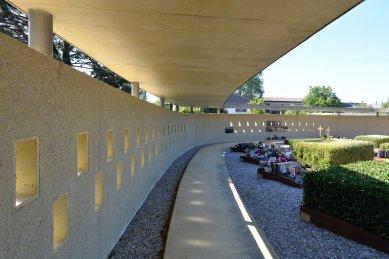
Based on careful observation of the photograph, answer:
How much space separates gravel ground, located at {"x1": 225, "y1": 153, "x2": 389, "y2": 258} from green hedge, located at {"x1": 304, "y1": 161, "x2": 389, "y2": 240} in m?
0.51

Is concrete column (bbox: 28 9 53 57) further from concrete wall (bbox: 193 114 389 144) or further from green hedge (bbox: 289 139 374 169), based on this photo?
concrete wall (bbox: 193 114 389 144)

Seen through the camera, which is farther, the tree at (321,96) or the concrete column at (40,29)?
the tree at (321,96)

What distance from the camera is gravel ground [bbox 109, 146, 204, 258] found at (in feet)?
19.2

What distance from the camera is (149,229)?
7.12 metres

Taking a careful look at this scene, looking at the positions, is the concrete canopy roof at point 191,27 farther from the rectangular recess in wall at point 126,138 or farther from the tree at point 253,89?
the tree at point 253,89

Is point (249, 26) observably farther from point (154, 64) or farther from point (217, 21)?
point (154, 64)

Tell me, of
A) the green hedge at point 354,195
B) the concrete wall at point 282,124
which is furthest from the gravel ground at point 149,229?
the concrete wall at point 282,124

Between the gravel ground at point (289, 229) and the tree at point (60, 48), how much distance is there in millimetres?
10997

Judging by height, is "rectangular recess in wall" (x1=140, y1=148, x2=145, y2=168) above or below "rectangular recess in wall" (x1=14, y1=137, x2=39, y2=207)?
below

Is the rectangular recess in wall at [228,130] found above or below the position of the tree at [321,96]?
below

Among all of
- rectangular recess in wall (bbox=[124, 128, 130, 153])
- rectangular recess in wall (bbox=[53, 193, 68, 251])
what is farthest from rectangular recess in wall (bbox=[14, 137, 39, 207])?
rectangular recess in wall (bbox=[124, 128, 130, 153])

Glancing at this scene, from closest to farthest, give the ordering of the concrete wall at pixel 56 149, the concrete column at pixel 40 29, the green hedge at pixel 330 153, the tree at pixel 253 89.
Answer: the concrete wall at pixel 56 149
the concrete column at pixel 40 29
the green hedge at pixel 330 153
the tree at pixel 253 89

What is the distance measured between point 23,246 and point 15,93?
1.32m

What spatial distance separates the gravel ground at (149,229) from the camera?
586cm
